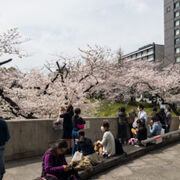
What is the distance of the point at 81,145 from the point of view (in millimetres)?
4859

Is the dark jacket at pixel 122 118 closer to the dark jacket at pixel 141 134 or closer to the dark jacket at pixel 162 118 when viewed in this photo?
the dark jacket at pixel 141 134

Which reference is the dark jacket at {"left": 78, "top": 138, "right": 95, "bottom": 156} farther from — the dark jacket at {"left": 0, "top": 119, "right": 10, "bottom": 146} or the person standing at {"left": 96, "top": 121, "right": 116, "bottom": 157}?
the dark jacket at {"left": 0, "top": 119, "right": 10, "bottom": 146}

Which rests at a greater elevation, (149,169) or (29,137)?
(29,137)

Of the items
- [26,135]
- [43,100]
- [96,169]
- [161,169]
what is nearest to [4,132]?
[26,135]

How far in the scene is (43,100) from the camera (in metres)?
11.2

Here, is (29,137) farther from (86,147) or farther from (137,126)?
(137,126)

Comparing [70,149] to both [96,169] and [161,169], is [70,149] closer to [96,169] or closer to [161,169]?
[96,169]

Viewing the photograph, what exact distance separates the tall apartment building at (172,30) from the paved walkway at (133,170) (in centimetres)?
5771

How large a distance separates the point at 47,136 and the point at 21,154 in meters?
0.94

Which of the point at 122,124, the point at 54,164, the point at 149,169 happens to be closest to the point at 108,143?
the point at 149,169

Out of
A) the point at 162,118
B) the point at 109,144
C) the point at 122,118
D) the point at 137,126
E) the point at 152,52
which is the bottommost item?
the point at 109,144

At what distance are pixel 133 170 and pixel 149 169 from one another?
42 cm

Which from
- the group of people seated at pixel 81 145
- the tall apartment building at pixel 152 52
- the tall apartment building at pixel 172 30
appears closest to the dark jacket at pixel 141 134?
the group of people seated at pixel 81 145

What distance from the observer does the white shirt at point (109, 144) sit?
221 inches
